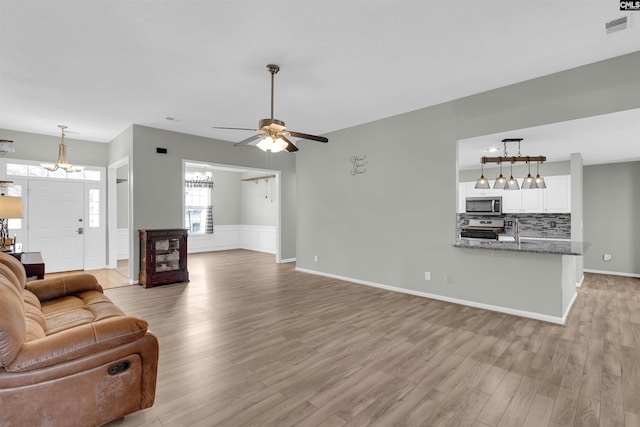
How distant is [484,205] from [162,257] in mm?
6935

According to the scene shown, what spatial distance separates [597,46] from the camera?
3.02 metres

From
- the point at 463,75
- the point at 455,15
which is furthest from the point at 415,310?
Answer: the point at 455,15

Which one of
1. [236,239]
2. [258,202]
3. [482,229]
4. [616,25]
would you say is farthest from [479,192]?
[236,239]

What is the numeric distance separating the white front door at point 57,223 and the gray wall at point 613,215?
36.9ft

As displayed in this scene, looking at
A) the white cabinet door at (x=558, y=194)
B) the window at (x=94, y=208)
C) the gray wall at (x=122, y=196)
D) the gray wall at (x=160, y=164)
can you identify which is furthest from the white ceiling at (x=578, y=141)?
the gray wall at (x=122, y=196)

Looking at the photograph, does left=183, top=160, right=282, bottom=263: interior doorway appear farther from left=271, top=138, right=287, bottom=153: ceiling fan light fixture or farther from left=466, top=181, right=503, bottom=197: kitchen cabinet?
left=271, top=138, right=287, bottom=153: ceiling fan light fixture

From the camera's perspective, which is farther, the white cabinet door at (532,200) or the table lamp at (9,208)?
the white cabinet door at (532,200)

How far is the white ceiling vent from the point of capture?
2.59 meters

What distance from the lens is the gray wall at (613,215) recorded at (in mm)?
6387

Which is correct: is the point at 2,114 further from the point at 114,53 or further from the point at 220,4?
the point at 220,4

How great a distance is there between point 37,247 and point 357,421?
747 cm

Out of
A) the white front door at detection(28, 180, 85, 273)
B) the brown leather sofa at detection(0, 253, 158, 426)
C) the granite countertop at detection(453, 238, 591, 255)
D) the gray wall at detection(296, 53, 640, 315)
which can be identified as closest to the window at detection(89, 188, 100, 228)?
the white front door at detection(28, 180, 85, 273)

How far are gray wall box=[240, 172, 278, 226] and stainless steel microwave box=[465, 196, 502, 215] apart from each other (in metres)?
5.62

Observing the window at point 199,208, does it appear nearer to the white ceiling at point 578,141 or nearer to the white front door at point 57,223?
the white front door at point 57,223
